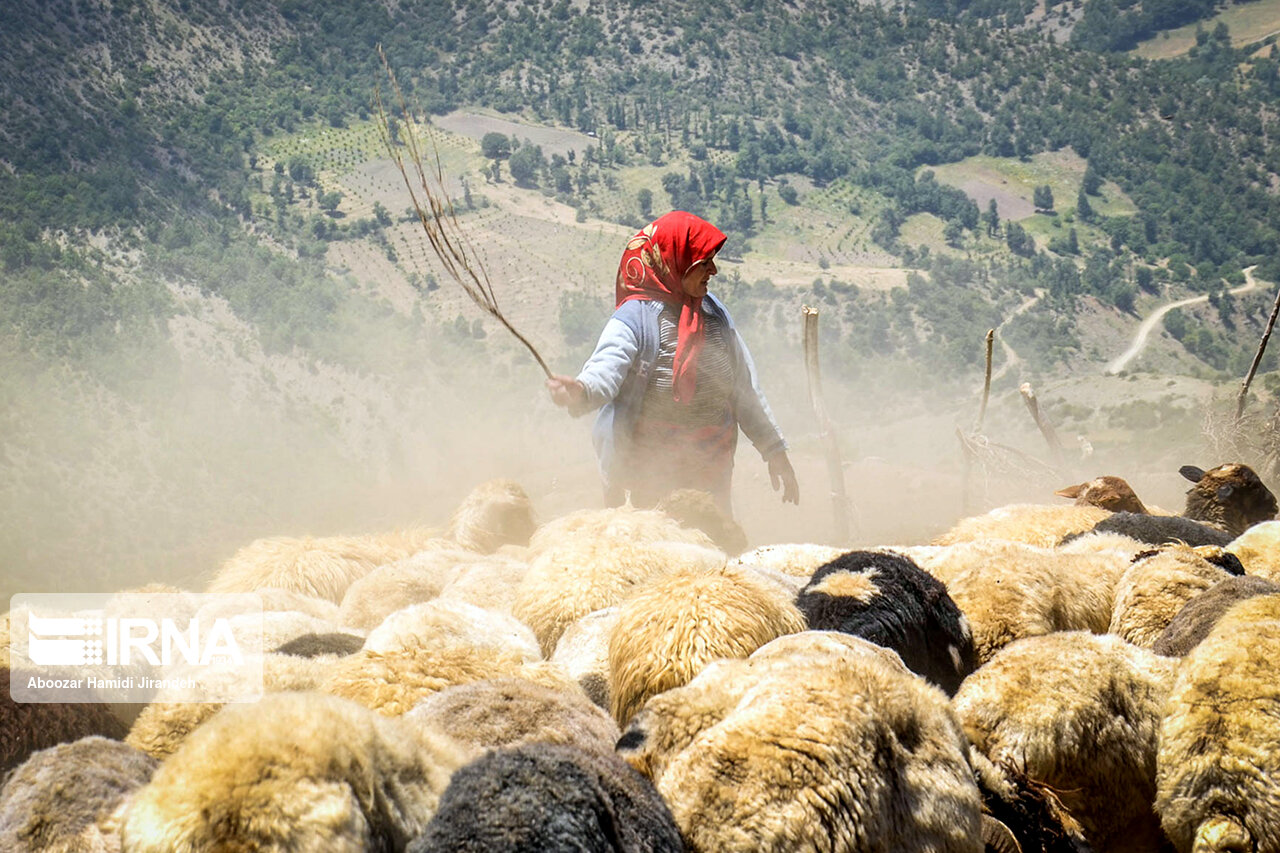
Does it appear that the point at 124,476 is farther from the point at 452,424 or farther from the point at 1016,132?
the point at 1016,132

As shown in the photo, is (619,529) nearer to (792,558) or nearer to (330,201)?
(792,558)

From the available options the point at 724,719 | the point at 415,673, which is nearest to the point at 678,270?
the point at 415,673

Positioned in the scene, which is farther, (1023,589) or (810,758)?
(1023,589)

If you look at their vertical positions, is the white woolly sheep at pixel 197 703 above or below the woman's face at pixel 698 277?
below

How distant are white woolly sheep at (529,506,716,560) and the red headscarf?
96 cm

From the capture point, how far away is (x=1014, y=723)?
3.11 m

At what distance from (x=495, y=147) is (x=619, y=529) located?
53767mm

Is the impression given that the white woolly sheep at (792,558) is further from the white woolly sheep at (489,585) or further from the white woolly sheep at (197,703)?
the white woolly sheep at (197,703)

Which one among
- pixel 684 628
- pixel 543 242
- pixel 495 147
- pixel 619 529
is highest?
pixel 495 147

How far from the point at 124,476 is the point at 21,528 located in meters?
4.80

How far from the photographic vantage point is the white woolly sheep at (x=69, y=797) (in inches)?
93.4

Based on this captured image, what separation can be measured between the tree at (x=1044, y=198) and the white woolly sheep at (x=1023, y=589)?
6740cm

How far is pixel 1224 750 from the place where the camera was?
2.89 metres

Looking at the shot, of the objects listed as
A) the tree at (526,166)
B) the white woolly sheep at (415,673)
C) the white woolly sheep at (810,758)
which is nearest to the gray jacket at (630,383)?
the white woolly sheep at (415,673)
